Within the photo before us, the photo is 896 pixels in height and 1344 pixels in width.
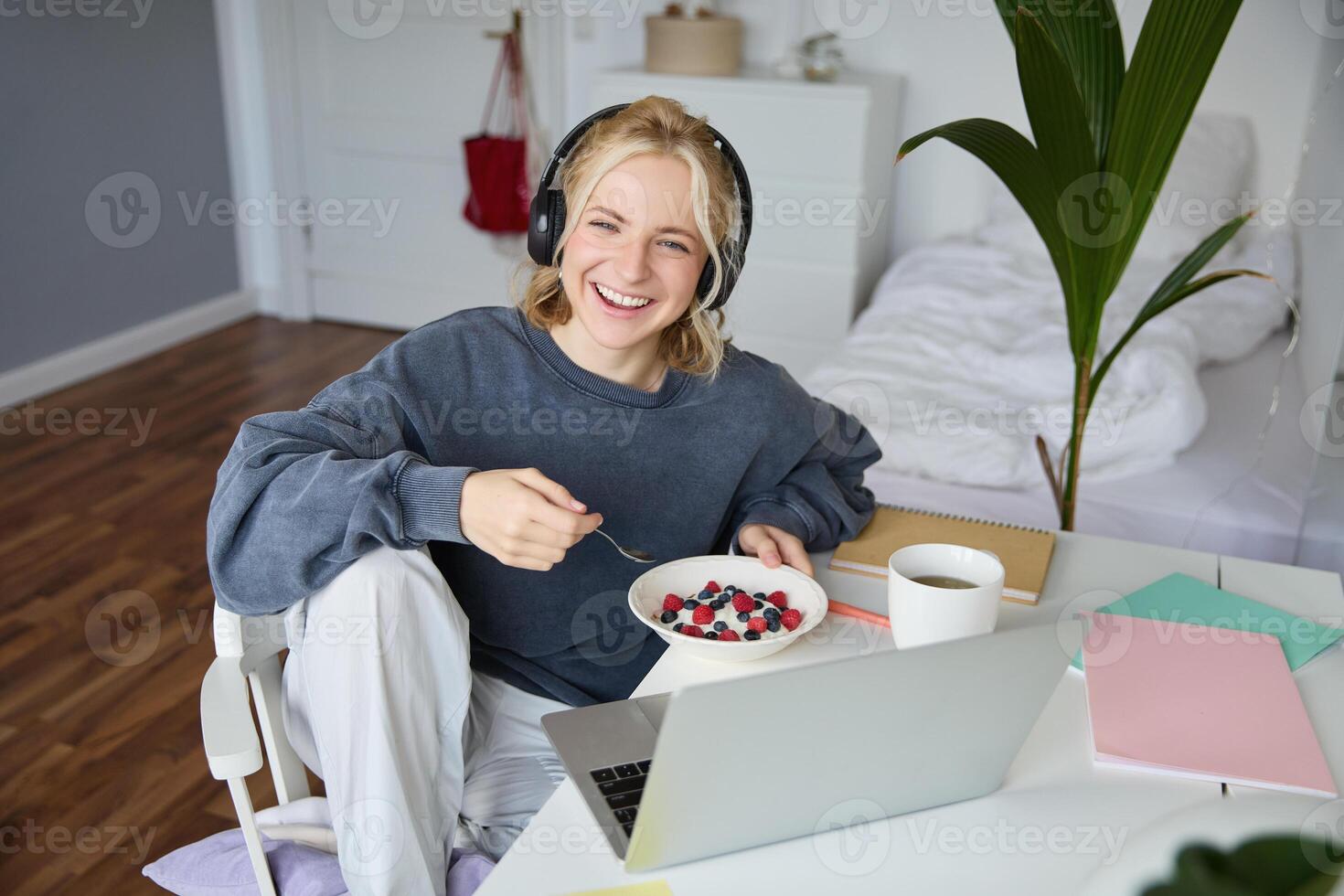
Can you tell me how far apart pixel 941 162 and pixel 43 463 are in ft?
9.08

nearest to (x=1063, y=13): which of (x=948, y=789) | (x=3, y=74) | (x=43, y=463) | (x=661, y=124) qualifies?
(x=661, y=124)

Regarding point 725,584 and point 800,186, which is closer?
point 725,584

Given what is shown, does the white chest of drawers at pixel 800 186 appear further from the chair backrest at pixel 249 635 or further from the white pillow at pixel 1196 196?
the chair backrest at pixel 249 635

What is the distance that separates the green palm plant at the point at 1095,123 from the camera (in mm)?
1396

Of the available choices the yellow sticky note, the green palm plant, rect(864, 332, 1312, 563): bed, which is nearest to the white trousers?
the yellow sticky note

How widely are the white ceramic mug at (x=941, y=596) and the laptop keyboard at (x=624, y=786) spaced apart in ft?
0.90

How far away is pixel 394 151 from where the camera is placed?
13.9ft

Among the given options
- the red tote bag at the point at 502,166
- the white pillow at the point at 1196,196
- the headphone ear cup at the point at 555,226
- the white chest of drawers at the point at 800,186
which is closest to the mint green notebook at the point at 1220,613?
the headphone ear cup at the point at 555,226

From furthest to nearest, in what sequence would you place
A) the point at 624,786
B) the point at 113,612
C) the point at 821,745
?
the point at 113,612
the point at 624,786
the point at 821,745

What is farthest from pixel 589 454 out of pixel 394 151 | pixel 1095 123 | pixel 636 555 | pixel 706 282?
pixel 394 151

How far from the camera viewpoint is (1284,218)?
11.4 feet

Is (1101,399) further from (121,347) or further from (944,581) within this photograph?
(121,347)

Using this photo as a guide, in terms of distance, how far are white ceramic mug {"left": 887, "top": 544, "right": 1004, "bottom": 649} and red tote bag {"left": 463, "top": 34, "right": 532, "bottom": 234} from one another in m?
3.02

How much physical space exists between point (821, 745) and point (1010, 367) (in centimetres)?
189
